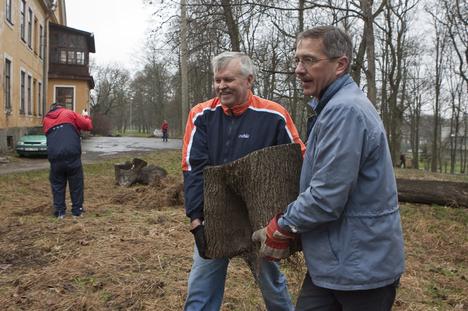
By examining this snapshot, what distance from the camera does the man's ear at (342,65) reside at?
220cm

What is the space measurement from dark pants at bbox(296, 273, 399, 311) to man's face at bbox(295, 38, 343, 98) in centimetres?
93

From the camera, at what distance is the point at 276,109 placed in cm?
311

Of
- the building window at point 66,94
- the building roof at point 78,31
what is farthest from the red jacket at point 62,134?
the building window at point 66,94

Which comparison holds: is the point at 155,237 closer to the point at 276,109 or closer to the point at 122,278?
the point at 122,278

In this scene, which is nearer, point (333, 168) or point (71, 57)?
point (333, 168)

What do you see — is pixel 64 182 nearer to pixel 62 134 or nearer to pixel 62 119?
pixel 62 134

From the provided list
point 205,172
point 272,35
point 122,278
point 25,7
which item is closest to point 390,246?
point 205,172

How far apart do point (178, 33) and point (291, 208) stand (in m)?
14.4

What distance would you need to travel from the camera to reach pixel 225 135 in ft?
10.1

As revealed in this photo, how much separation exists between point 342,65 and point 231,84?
35.4 inches

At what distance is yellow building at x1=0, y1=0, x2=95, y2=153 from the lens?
20203 millimetres

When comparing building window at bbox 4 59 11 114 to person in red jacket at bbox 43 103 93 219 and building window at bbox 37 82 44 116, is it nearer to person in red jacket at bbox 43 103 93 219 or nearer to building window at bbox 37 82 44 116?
building window at bbox 37 82 44 116

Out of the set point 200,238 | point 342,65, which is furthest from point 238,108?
point 342,65

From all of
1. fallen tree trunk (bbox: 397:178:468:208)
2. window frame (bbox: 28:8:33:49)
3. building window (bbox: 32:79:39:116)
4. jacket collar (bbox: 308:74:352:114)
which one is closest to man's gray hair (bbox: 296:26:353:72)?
jacket collar (bbox: 308:74:352:114)
